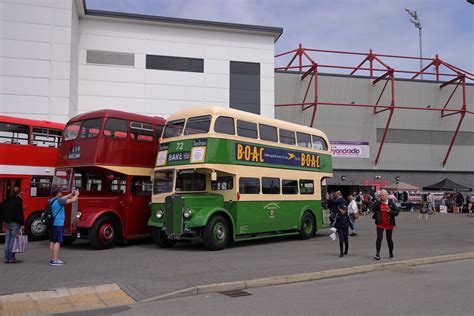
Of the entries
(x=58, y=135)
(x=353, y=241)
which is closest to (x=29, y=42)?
(x=58, y=135)

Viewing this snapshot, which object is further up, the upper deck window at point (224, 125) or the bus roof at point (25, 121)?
the bus roof at point (25, 121)

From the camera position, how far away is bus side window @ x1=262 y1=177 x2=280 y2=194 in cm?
1498

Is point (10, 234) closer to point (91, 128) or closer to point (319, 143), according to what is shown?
point (91, 128)

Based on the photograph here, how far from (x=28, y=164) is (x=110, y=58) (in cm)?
1624

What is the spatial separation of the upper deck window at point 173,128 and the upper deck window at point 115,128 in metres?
1.30

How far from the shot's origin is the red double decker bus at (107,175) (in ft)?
44.6

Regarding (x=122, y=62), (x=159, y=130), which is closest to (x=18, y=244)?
(x=159, y=130)

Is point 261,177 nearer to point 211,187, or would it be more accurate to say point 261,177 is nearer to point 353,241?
point 211,187

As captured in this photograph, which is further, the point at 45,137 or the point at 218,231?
the point at 45,137

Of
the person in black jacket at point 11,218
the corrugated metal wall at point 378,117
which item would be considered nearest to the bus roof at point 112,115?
the person in black jacket at point 11,218

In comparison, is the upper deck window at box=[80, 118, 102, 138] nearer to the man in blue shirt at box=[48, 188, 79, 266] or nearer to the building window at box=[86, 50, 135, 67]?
the man in blue shirt at box=[48, 188, 79, 266]

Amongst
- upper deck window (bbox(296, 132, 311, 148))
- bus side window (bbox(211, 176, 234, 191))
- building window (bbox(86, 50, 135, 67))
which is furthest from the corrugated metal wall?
bus side window (bbox(211, 176, 234, 191))

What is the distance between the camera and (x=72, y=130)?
14.7 m

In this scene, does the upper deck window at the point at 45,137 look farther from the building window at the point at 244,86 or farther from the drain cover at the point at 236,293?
the building window at the point at 244,86
